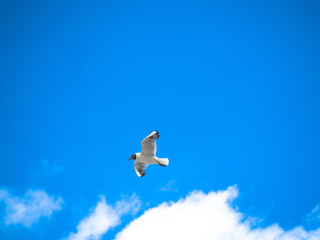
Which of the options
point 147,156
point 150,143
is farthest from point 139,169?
point 150,143

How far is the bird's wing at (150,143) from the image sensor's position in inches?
665

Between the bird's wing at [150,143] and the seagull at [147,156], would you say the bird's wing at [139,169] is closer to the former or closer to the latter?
the seagull at [147,156]

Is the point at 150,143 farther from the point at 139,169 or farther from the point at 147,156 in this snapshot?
the point at 139,169

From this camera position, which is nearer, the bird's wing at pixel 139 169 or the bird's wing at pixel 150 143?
the bird's wing at pixel 150 143

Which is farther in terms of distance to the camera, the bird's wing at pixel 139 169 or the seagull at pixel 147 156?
the bird's wing at pixel 139 169

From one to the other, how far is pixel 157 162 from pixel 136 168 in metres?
1.58

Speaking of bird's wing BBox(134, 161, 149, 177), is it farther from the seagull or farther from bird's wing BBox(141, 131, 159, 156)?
bird's wing BBox(141, 131, 159, 156)

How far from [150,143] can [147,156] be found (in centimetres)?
89

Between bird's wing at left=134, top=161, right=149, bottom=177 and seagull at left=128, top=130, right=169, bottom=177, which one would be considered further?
bird's wing at left=134, top=161, right=149, bottom=177

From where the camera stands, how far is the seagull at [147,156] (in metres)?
16.9

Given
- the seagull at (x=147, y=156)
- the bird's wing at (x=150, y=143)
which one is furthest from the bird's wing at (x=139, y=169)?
the bird's wing at (x=150, y=143)

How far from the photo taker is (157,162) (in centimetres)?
1745

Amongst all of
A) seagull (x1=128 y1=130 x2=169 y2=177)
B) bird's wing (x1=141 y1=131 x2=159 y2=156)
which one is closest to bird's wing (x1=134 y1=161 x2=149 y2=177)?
seagull (x1=128 y1=130 x2=169 y2=177)

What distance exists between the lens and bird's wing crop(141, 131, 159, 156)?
16.9 meters
